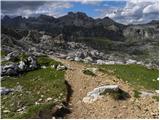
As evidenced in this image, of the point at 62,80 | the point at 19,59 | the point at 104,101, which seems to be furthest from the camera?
the point at 19,59

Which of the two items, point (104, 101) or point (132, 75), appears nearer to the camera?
point (104, 101)

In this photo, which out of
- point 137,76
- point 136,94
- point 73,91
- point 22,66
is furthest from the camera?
point 22,66

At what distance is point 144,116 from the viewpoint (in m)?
28.7

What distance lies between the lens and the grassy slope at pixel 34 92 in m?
28.9

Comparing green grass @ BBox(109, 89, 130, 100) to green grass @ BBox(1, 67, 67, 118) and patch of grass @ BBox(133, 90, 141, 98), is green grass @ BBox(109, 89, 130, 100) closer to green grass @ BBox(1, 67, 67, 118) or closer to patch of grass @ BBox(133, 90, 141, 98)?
patch of grass @ BBox(133, 90, 141, 98)

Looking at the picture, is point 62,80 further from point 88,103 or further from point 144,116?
point 144,116

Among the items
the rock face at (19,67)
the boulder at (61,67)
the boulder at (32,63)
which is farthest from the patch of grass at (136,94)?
the boulder at (32,63)

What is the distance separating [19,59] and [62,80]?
38.9 feet

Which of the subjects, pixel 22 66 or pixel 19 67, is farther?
pixel 22 66

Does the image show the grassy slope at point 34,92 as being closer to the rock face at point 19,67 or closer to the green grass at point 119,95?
the rock face at point 19,67

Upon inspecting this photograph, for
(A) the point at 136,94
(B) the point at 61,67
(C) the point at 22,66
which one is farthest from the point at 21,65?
(A) the point at 136,94

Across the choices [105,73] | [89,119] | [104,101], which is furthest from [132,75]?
[89,119]

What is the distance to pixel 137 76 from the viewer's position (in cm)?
4441

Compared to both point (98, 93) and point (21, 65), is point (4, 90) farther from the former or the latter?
point (21, 65)
